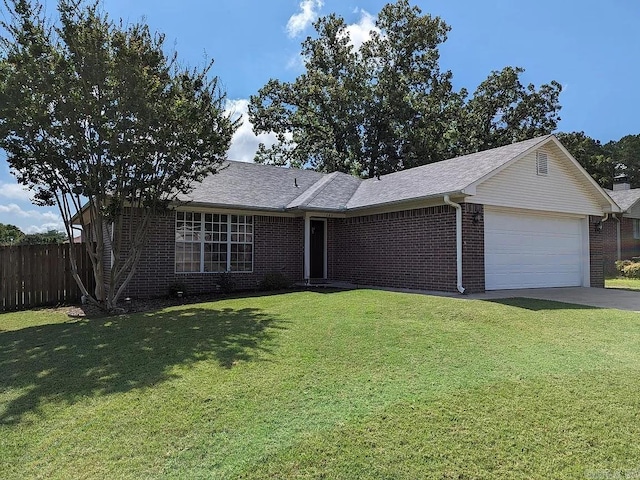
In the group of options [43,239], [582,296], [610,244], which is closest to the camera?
[582,296]

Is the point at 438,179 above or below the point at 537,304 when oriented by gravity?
above

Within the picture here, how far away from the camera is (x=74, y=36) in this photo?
8.87 meters

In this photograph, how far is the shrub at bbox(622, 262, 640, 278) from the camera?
21.1 meters


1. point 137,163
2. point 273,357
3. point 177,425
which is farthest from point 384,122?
point 177,425

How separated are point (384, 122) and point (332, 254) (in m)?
16.9

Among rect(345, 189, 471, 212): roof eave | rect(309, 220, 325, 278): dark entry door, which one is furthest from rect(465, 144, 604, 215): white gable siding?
rect(309, 220, 325, 278): dark entry door

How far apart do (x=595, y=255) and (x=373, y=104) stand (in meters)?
18.4

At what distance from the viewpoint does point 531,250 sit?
1352 centimetres

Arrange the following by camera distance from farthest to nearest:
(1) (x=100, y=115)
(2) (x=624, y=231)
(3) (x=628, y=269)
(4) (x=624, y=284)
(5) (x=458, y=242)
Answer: (2) (x=624, y=231)
(3) (x=628, y=269)
(4) (x=624, y=284)
(5) (x=458, y=242)
(1) (x=100, y=115)

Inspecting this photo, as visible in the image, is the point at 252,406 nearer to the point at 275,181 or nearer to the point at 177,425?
the point at 177,425

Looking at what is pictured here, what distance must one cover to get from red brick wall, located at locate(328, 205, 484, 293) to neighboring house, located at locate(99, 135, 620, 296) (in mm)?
33

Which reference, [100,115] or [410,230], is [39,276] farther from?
[410,230]

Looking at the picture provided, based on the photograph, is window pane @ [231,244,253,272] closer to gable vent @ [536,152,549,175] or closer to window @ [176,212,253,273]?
window @ [176,212,253,273]

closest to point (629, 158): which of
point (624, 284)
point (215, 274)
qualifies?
point (624, 284)
